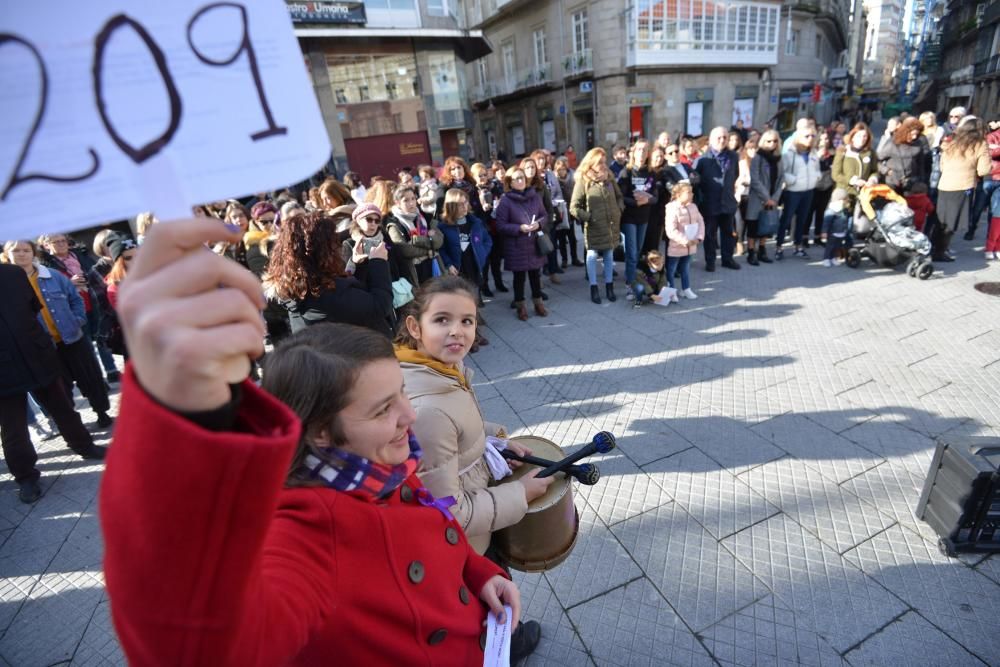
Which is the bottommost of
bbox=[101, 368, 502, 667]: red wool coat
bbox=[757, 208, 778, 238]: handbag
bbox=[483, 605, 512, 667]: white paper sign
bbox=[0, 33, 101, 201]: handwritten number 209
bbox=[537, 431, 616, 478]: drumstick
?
bbox=[757, 208, 778, 238]: handbag

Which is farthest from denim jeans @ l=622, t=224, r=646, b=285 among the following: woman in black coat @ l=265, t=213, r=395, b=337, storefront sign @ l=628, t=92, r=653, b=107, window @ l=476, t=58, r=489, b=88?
window @ l=476, t=58, r=489, b=88

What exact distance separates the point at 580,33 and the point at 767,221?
60.6 ft

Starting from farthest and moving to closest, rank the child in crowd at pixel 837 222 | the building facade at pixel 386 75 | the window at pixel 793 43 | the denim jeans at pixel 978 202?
the window at pixel 793 43 → the building facade at pixel 386 75 → the denim jeans at pixel 978 202 → the child in crowd at pixel 837 222

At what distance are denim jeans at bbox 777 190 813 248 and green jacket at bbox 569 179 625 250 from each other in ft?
10.1

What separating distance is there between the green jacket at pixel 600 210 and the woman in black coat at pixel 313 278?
3.62 metres

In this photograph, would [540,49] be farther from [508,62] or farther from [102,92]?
[102,92]

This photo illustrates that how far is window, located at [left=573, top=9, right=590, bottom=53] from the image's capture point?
68.9 feet

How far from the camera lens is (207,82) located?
2.04 ft

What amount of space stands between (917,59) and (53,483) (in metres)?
79.6

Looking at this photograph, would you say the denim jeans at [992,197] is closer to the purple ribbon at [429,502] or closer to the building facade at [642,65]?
the purple ribbon at [429,502]

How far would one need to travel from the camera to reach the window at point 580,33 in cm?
2100

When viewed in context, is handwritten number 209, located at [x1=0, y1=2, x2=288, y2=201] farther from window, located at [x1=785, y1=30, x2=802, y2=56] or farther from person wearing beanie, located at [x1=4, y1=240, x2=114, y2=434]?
window, located at [x1=785, y1=30, x2=802, y2=56]

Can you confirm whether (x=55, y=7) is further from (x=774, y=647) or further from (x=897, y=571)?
(x=897, y=571)

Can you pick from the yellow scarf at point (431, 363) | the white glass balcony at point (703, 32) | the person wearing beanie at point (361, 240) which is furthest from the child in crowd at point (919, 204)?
the white glass balcony at point (703, 32)
